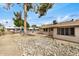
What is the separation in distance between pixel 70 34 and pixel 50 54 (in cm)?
49

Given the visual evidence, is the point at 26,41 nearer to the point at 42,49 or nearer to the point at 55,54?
the point at 42,49

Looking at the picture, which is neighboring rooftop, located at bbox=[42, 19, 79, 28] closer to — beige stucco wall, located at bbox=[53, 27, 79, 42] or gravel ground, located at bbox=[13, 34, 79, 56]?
beige stucco wall, located at bbox=[53, 27, 79, 42]

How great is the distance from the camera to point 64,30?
3.18 metres

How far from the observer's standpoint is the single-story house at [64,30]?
3058 mm

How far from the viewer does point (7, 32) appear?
10.5 feet

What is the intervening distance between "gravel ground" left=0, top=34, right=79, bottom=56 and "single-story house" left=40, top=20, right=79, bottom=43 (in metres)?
0.09

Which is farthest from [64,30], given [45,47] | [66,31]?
[45,47]

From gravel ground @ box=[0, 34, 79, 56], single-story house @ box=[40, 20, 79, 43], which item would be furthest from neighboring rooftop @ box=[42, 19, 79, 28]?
gravel ground @ box=[0, 34, 79, 56]

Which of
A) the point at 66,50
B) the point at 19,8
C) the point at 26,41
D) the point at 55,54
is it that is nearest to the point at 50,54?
the point at 55,54

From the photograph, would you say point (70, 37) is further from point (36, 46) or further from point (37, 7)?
point (37, 7)

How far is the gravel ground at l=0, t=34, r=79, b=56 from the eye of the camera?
10.2 feet

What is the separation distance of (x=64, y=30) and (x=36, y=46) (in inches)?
22.5

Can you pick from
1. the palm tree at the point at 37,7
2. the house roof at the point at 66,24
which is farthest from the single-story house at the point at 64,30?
the palm tree at the point at 37,7

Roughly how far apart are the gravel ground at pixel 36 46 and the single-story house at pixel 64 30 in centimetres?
9
